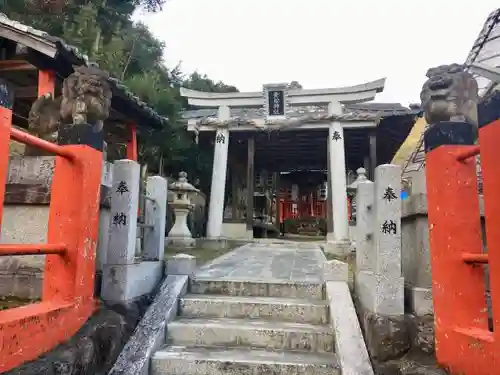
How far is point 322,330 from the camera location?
4.02m

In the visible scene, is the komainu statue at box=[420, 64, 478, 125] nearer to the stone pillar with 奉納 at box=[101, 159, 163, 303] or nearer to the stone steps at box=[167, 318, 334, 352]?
the stone steps at box=[167, 318, 334, 352]

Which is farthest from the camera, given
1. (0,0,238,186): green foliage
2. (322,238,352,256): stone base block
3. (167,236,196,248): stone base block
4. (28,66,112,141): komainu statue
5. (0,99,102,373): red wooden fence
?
(0,0,238,186): green foliage

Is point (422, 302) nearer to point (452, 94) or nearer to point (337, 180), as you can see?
point (452, 94)

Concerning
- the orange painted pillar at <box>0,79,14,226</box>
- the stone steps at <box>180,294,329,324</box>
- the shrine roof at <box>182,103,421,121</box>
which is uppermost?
the shrine roof at <box>182,103,421,121</box>

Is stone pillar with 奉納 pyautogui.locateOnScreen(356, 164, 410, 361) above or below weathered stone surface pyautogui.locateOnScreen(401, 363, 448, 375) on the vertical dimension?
above

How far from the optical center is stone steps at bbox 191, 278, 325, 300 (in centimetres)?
488

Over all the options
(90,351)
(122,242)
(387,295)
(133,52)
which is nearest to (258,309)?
(387,295)

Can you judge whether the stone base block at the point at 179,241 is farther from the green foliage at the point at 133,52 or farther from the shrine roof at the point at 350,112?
the green foliage at the point at 133,52

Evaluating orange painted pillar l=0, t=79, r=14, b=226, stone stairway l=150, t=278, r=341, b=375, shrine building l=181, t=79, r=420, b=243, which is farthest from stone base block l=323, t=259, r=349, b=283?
shrine building l=181, t=79, r=420, b=243

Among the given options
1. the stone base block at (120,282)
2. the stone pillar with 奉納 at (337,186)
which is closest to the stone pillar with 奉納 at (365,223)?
the stone base block at (120,282)

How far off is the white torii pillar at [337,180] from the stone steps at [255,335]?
9.15 metres

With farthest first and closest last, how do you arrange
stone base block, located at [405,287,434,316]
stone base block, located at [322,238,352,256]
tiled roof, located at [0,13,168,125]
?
stone base block, located at [322,238,352,256]
tiled roof, located at [0,13,168,125]
stone base block, located at [405,287,434,316]

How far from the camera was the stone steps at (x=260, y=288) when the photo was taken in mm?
4879

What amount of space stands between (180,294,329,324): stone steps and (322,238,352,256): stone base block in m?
7.79
